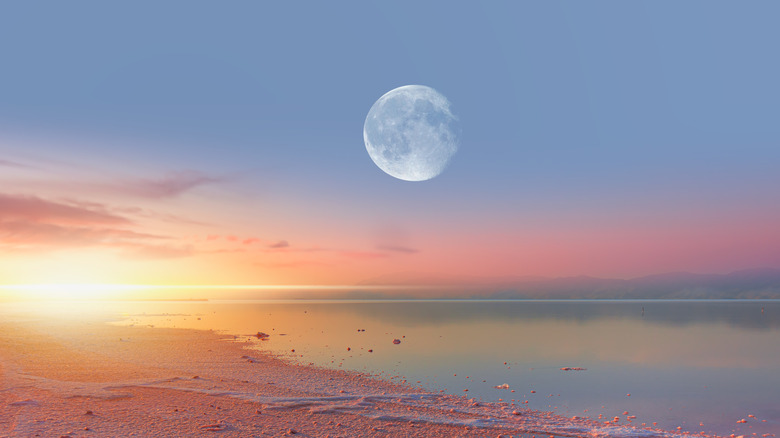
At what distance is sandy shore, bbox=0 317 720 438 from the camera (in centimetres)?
1894

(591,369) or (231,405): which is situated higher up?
(231,405)

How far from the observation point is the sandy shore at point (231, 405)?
18938 mm

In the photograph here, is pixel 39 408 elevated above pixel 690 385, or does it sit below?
above

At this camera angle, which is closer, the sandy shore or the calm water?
the sandy shore

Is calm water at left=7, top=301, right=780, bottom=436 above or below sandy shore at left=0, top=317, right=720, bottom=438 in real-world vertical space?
below

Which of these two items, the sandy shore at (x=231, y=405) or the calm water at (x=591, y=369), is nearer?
the sandy shore at (x=231, y=405)

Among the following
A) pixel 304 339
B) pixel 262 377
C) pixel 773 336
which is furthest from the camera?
pixel 773 336

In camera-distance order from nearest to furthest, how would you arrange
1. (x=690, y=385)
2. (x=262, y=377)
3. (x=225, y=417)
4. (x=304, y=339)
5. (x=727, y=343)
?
(x=225, y=417) → (x=262, y=377) → (x=690, y=385) → (x=304, y=339) → (x=727, y=343)

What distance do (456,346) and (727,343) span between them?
3836 centimetres

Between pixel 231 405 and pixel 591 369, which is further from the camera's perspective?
pixel 591 369

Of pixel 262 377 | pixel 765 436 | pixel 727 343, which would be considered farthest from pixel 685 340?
pixel 262 377

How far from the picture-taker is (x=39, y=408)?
20.7 m

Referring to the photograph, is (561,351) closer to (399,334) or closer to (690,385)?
(690,385)

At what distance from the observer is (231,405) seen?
22328 millimetres
